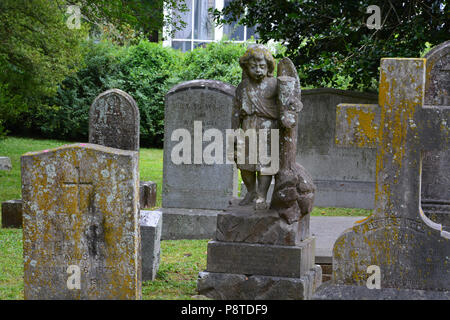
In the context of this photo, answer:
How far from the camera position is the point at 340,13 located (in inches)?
466

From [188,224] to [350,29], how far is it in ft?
14.2

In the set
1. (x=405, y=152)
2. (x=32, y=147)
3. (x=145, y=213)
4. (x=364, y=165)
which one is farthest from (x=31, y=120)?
(x=405, y=152)

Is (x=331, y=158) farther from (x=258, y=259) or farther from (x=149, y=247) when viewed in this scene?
(x=258, y=259)

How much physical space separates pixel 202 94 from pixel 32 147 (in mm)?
12863

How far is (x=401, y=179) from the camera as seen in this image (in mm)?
5000

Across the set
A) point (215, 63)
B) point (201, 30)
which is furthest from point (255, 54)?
point (201, 30)

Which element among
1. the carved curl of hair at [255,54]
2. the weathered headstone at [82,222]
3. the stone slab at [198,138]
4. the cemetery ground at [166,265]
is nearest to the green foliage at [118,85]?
the cemetery ground at [166,265]

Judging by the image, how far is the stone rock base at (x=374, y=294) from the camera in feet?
16.1

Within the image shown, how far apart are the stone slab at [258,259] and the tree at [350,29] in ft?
17.5

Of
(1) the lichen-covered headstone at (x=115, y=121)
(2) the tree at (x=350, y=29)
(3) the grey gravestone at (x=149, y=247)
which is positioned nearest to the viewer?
(3) the grey gravestone at (x=149, y=247)

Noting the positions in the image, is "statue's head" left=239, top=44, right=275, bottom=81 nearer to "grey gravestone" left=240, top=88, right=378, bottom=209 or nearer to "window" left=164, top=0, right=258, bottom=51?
"grey gravestone" left=240, top=88, right=378, bottom=209

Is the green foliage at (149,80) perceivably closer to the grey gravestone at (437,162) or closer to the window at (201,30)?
the window at (201,30)

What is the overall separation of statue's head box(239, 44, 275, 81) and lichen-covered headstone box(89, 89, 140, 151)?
3.11 m
